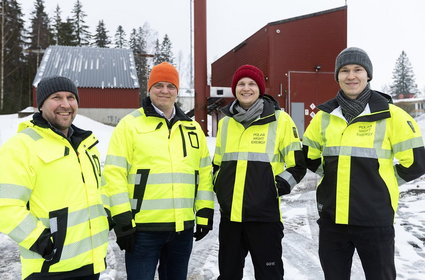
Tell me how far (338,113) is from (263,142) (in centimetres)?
62

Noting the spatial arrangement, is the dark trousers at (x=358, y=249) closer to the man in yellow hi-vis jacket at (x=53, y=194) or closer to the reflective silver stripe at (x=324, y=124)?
the reflective silver stripe at (x=324, y=124)

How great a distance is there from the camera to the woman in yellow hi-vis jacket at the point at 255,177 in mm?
2727

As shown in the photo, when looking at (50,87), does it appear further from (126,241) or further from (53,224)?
(126,241)

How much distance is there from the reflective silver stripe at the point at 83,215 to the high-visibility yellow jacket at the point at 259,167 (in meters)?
1.03

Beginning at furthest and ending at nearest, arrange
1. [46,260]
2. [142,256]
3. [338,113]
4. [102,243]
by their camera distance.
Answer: [338,113] < [142,256] < [102,243] < [46,260]

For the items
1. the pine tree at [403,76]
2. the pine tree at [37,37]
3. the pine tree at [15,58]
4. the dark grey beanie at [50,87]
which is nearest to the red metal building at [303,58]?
the dark grey beanie at [50,87]

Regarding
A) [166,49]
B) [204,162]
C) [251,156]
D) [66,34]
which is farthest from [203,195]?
[166,49]

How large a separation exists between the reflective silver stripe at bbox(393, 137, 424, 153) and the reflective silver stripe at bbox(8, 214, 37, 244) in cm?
243

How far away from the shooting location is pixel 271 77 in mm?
13289

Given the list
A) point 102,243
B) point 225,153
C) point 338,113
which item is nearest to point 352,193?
point 338,113

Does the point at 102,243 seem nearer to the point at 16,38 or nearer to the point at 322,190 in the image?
the point at 322,190

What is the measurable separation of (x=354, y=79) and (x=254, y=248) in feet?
5.04

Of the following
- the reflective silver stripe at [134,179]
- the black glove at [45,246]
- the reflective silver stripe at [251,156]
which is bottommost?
the black glove at [45,246]

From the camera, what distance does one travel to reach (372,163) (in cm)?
244
